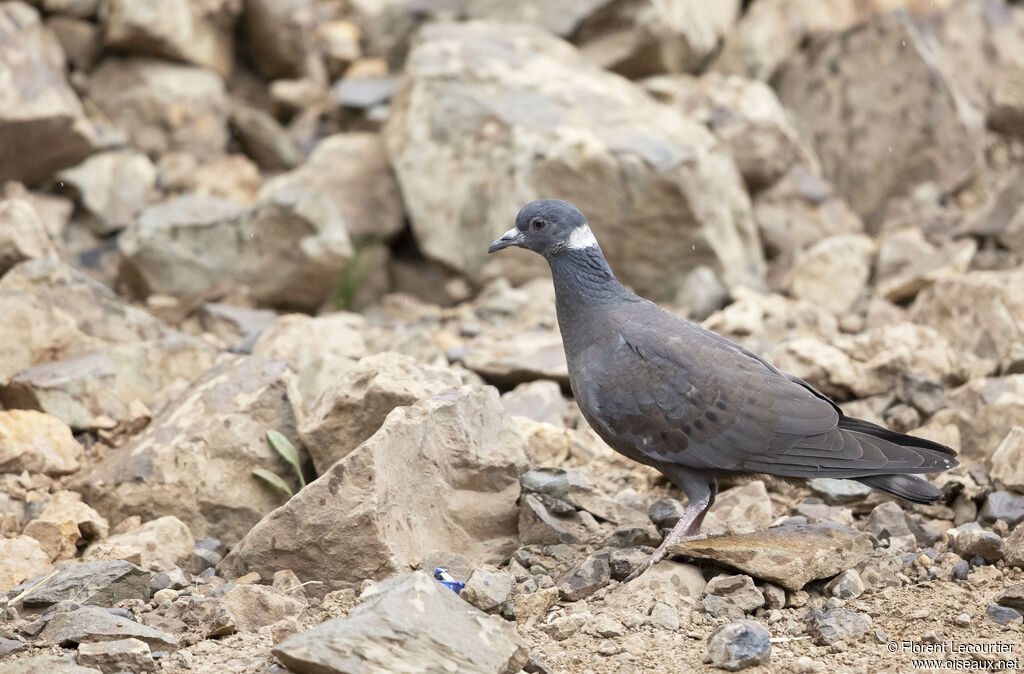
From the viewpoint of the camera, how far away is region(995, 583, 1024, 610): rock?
3.98 metres

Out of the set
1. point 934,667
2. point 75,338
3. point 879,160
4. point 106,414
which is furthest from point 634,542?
point 879,160

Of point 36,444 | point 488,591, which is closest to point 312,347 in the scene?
point 36,444

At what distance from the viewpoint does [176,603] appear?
4039 mm

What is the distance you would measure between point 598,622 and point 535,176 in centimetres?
483

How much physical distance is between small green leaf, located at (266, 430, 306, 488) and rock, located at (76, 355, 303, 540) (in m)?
0.04

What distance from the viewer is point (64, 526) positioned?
4.60 m

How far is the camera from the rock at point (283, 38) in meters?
9.89

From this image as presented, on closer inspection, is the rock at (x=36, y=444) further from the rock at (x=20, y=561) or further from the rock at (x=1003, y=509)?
the rock at (x=1003, y=509)

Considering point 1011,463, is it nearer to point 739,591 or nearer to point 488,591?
point 739,591

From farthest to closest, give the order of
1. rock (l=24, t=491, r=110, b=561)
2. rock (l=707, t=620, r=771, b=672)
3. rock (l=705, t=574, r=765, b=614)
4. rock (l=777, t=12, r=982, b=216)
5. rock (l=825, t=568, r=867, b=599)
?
rock (l=777, t=12, r=982, b=216), rock (l=24, t=491, r=110, b=561), rock (l=825, t=568, r=867, b=599), rock (l=705, t=574, r=765, b=614), rock (l=707, t=620, r=771, b=672)

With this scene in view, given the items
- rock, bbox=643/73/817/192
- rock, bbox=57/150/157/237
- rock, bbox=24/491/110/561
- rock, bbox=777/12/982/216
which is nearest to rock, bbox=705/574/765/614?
rock, bbox=24/491/110/561

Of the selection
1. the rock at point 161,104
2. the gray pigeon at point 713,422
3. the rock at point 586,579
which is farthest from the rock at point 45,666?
the rock at point 161,104

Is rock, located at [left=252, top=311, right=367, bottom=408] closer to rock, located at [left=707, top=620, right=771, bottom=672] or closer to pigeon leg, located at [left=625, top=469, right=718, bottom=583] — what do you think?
pigeon leg, located at [left=625, top=469, right=718, bottom=583]

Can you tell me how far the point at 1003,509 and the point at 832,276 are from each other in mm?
3478
